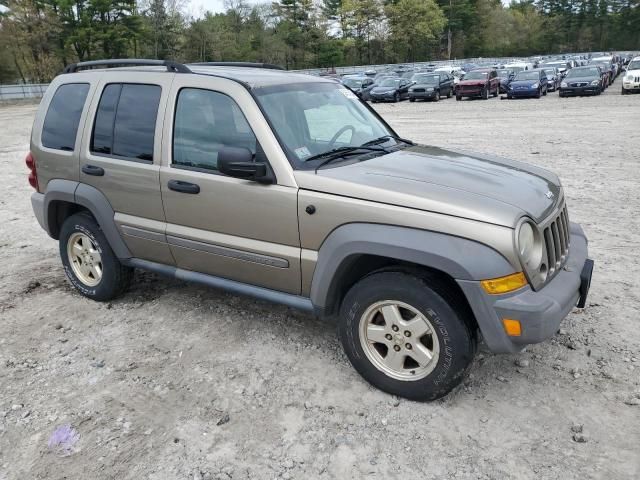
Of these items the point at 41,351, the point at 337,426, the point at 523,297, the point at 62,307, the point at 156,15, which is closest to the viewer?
the point at 523,297

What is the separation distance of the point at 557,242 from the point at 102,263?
3562 millimetres

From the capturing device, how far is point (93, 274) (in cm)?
480

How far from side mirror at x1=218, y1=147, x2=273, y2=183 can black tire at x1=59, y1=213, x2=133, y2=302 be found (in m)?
1.73

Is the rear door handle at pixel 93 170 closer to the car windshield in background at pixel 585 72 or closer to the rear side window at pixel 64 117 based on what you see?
the rear side window at pixel 64 117

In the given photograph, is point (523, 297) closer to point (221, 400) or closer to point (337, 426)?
point (337, 426)

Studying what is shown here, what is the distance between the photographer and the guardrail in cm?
4388

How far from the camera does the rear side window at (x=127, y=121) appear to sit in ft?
13.2

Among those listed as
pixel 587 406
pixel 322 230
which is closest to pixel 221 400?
pixel 322 230

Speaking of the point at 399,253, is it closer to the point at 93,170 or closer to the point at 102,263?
the point at 93,170

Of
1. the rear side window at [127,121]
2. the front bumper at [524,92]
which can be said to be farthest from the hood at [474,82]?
the rear side window at [127,121]

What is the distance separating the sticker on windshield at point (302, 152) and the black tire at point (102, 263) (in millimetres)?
2008

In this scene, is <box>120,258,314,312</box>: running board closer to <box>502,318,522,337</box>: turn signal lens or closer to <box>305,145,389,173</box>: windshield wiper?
<box>305,145,389,173</box>: windshield wiper

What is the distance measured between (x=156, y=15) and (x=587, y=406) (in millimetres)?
75607

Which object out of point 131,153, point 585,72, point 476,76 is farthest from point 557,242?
point 476,76
